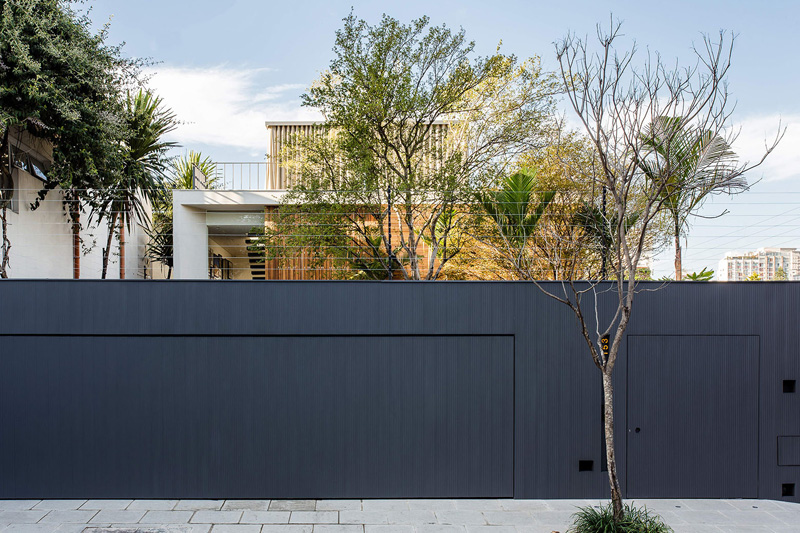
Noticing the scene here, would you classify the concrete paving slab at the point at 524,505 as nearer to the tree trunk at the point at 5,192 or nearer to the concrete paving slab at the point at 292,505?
the concrete paving slab at the point at 292,505

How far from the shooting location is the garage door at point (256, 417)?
196 inches

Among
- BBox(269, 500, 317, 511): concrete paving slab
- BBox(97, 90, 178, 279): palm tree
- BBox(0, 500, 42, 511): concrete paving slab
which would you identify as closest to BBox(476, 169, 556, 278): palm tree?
BBox(269, 500, 317, 511): concrete paving slab

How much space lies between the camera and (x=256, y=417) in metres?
5.07

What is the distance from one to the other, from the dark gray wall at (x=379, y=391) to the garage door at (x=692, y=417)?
2 cm

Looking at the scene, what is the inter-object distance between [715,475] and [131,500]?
6.38 meters

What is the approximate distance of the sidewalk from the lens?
4.28 meters

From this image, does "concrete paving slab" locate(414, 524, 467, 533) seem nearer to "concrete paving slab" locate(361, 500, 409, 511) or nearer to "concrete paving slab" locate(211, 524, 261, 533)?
"concrete paving slab" locate(361, 500, 409, 511)

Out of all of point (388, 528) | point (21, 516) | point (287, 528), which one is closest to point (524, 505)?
point (388, 528)

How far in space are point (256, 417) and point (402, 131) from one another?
480cm

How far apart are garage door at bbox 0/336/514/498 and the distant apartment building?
122 inches

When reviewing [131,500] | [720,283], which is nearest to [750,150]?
[720,283]

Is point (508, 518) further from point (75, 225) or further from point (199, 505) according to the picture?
point (75, 225)

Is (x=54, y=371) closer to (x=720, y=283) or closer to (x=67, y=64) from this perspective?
(x=67, y=64)

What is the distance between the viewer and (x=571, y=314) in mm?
5137
